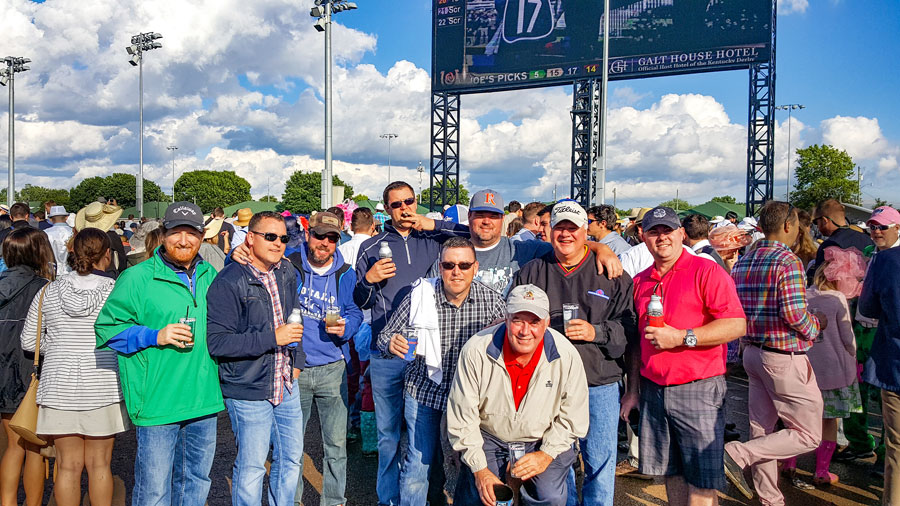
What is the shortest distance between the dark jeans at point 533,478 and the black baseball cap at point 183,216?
2.04m

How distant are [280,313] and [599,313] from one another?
194 cm

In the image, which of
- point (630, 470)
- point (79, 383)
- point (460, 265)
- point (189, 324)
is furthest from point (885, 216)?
point (79, 383)

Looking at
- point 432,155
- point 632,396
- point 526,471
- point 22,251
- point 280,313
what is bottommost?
point 526,471

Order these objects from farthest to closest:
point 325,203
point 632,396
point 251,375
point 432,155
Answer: point 432,155 → point 325,203 → point 632,396 → point 251,375

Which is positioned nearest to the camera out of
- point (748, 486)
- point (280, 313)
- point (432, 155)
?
point (280, 313)

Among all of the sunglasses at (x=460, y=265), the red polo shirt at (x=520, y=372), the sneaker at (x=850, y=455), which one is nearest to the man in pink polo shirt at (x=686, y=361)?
the red polo shirt at (x=520, y=372)

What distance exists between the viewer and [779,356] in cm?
409

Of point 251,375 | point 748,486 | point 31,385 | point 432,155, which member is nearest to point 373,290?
point 251,375

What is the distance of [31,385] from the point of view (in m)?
3.79

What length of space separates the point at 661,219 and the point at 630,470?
2.52 meters

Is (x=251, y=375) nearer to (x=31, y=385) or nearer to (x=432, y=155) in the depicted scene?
(x=31, y=385)

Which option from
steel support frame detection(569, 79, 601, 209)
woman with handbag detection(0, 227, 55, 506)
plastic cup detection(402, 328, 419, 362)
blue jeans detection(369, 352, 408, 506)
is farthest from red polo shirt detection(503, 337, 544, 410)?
steel support frame detection(569, 79, 601, 209)

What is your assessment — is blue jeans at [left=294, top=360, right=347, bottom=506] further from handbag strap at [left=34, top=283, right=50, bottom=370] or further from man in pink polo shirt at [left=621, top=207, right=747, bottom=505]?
man in pink polo shirt at [left=621, top=207, right=747, bottom=505]

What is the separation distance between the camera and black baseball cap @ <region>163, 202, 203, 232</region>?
11.0ft
